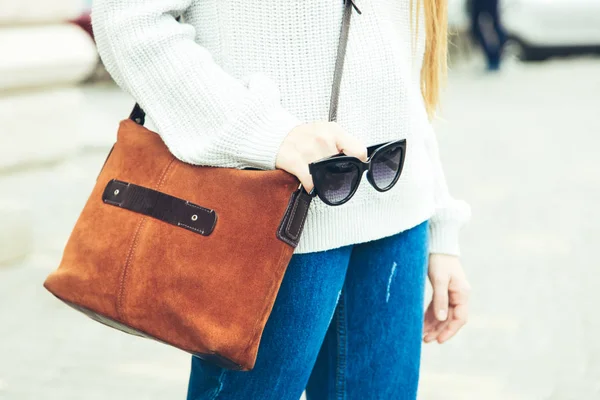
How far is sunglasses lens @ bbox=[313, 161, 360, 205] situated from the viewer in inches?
40.8

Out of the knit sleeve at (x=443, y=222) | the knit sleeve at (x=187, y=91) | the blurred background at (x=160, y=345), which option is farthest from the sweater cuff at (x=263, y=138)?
the blurred background at (x=160, y=345)

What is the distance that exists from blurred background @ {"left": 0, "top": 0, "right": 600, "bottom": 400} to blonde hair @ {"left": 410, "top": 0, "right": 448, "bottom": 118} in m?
A: 0.27

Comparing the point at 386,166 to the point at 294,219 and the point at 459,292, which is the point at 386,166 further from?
the point at 459,292

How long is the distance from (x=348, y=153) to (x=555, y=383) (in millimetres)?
2235

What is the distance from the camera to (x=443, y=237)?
149 centimetres

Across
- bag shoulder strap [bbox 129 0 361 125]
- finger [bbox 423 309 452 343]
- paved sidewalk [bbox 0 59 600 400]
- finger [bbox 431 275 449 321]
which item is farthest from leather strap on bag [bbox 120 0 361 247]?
paved sidewalk [bbox 0 59 600 400]

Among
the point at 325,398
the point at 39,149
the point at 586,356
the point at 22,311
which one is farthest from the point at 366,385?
the point at 39,149

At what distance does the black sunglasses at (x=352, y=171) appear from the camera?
40.8 inches

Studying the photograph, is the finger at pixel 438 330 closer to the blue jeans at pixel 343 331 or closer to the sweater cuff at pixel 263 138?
the blue jeans at pixel 343 331

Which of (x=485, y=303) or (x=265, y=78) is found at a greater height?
(x=265, y=78)

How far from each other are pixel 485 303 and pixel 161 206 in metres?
2.78

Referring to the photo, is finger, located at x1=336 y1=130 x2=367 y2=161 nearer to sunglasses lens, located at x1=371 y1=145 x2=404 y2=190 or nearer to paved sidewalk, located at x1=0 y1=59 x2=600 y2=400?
sunglasses lens, located at x1=371 y1=145 x2=404 y2=190

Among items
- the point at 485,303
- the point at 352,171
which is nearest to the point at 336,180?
the point at 352,171

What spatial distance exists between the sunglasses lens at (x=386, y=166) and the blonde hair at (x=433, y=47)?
0.26m
